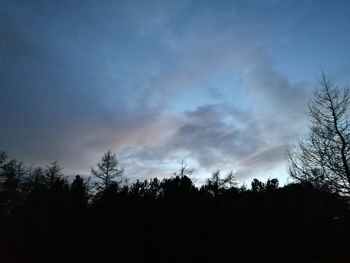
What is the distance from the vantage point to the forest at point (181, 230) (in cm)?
1734

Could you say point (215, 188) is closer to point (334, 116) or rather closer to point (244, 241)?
point (244, 241)

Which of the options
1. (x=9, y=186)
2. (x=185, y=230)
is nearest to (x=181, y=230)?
(x=185, y=230)

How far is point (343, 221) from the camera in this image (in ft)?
54.6

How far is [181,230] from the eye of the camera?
19078 millimetres

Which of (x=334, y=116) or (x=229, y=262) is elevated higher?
(x=334, y=116)

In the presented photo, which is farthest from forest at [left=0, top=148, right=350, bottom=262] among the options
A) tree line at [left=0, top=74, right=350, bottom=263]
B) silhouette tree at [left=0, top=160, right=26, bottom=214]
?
silhouette tree at [left=0, top=160, right=26, bottom=214]

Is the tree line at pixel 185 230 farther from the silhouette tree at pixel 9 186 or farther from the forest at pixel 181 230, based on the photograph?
the silhouette tree at pixel 9 186

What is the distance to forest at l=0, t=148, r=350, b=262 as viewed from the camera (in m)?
17.3

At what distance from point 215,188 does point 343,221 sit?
11.4 m

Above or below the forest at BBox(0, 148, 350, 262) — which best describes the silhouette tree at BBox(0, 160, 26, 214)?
above

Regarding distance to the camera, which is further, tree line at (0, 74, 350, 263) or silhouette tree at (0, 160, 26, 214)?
silhouette tree at (0, 160, 26, 214)

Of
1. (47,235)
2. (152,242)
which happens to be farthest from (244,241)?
(47,235)

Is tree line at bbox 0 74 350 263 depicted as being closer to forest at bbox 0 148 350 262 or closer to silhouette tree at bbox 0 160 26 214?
Result: forest at bbox 0 148 350 262

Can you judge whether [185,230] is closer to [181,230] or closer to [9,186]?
[181,230]
